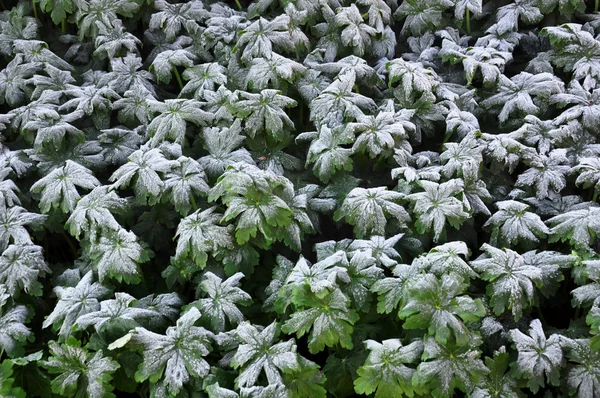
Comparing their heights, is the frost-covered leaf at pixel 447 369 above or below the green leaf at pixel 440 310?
below

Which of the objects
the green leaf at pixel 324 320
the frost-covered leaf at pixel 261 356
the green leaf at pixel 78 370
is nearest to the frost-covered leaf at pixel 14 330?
the green leaf at pixel 78 370

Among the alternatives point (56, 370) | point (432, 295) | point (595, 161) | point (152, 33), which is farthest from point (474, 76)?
point (56, 370)

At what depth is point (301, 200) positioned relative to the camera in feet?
9.59

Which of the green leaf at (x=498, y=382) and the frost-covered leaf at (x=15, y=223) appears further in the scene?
the frost-covered leaf at (x=15, y=223)

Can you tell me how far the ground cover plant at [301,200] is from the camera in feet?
8.11

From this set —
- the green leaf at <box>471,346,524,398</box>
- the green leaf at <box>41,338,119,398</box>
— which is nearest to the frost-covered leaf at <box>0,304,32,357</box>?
the green leaf at <box>41,338,119,398</box>

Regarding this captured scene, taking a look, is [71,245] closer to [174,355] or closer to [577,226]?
[174,355]

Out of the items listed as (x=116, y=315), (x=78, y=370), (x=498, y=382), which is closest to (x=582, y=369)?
(x=498, y=382)

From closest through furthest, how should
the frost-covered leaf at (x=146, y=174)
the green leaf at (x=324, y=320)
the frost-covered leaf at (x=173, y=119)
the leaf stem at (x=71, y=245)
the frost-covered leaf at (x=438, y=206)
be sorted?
the green leaf at (x=324, y=320) < the frost-covered leaf at (x=438, y=206) < the frost-covered leaf at (x=146, y=174) < the frost-covered leaf at (x=173, y=119) < the leaf stem at (x=71, y=245)

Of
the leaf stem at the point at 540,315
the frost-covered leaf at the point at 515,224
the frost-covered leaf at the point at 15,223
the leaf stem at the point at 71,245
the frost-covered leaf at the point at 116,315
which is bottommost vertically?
the leaf stem at the point at 71,245

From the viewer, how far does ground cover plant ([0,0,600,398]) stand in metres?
2.47

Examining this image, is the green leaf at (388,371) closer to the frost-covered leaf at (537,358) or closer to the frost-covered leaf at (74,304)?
the frost-covered leaf at (537,358)

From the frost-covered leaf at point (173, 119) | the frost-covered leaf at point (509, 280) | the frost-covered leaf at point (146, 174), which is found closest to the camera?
the frost-covered leaf at point (509, 280)

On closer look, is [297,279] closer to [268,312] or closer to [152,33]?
[268,312]
